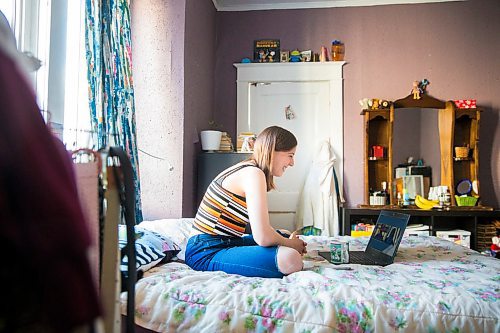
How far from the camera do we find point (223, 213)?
1.80 metres

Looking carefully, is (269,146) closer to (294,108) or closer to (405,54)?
(294,108)

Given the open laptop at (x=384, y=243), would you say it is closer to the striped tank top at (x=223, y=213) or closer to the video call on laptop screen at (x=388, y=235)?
the video call on laptop screen at (x=388, y=235)

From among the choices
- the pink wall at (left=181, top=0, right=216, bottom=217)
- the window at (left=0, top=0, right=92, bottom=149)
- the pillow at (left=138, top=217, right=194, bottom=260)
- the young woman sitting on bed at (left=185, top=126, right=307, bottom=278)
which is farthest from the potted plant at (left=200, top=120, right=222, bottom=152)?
the young woman sitting on bed at (left=185, top=126, right=307, bottom=278)

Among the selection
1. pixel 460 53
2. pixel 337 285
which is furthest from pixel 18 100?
pixel 460 53

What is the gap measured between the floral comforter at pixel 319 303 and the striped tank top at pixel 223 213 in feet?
0.97

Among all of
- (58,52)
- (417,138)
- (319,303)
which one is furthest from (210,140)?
(319,303)

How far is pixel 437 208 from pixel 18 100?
12.2ft

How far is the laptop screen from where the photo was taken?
1946 mm

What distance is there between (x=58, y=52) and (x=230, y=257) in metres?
1.49

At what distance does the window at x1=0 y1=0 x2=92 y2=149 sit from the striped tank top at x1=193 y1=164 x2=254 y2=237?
0.64 metres

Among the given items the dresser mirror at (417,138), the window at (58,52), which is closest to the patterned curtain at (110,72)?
the window at (58,52)

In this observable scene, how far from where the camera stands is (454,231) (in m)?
3.62

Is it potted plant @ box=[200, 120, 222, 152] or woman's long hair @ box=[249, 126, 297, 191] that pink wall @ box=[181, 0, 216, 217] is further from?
woman's long hair @ box=[249, 126, 297, 191]

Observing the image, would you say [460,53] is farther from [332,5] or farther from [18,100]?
[18,100]
